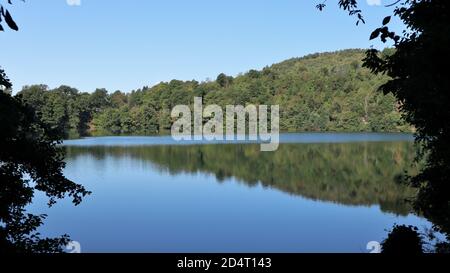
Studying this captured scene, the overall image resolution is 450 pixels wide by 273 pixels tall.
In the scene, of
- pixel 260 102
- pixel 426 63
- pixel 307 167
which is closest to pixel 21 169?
pixel 426 63

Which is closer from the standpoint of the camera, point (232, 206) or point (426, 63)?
point (426, 63)

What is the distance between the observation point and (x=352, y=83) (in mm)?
100750

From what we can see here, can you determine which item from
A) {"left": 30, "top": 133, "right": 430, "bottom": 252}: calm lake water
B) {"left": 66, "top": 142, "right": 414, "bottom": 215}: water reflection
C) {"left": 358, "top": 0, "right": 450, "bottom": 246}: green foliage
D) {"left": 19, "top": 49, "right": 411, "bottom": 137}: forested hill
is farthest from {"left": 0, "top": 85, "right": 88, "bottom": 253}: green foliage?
{"left": 19, "top": 49, "right": 411, "bottom": 137}: forested hill

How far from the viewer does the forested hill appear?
90812 mm

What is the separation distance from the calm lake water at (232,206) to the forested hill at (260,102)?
53.3 metres

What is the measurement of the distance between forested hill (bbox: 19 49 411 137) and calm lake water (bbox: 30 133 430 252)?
53306mm

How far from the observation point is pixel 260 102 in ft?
342

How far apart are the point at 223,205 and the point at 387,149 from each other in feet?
106

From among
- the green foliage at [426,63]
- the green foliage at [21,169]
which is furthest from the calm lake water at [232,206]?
the green foliage at [426,63]

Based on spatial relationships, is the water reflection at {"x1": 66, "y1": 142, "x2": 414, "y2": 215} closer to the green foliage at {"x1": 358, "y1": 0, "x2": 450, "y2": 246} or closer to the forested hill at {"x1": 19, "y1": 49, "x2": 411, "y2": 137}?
the green foliage at {"x1": 358, "y1": 0, "x2": 450, "y2": 246}

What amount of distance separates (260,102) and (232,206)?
8407cm

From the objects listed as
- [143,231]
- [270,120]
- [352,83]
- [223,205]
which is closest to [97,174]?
[223,205]

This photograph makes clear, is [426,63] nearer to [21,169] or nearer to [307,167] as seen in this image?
[21,169]

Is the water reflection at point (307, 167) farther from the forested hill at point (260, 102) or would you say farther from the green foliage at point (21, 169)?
the forested hill at point (260, 102)
